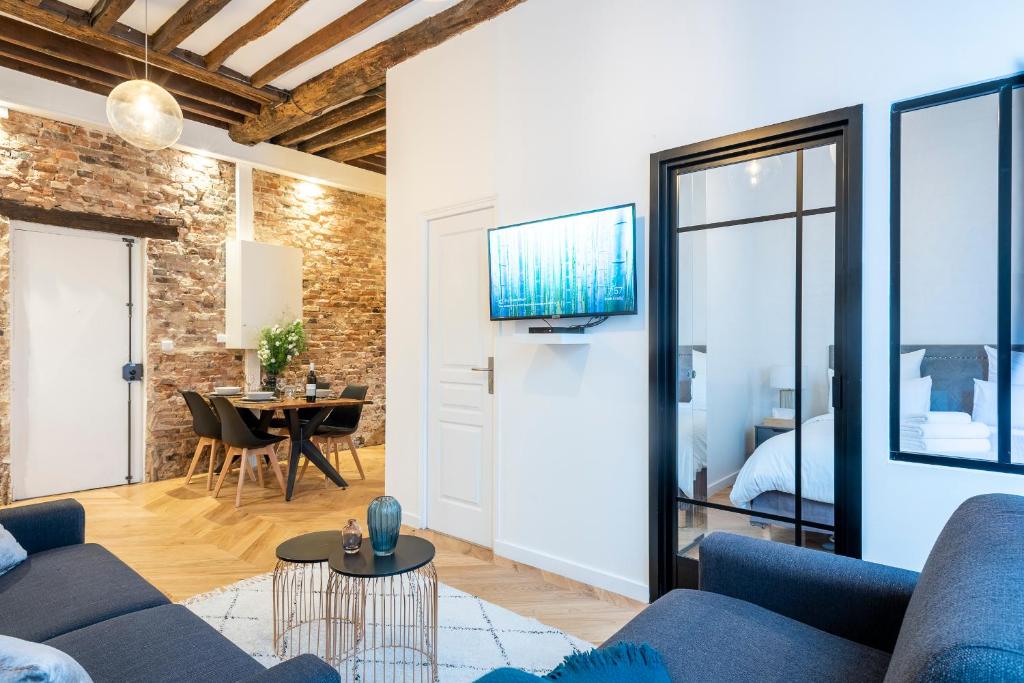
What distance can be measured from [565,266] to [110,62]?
169 inches

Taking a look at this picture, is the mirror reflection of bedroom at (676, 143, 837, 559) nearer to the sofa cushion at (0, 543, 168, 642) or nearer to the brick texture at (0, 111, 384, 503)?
the sofa cushion at (0, 543, 168, 642)

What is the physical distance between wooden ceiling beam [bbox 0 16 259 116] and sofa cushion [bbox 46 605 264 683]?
4.74 meters

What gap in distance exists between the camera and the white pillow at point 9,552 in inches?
79.5

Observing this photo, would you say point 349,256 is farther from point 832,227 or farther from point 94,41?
Result: point 832,227

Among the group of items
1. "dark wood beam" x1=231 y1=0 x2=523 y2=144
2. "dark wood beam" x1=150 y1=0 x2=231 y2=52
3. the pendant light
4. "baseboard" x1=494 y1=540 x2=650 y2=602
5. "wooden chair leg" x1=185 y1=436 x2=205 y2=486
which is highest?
"dark wood beam" x1=150 y1=0 x2=231 y2=52

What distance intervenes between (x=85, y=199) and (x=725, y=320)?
548 centimetres

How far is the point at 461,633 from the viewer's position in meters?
2.67

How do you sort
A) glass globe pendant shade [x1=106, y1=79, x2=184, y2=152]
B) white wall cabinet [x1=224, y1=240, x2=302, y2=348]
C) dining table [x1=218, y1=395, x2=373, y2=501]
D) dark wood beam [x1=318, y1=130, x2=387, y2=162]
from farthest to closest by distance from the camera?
dark wood beam [x1=318, y1=130, x2=387, y2=162] < white wall cabinet [x1=224, y1=240, x2=302, y2=348] < dining table [x1=218, y1=395, x2=373, y2=501] < glass globe pendant shade [x1=106, y1=79, x2=184, y2=152]

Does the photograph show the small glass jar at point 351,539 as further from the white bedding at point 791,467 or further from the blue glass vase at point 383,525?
the white bedding at point 791,467

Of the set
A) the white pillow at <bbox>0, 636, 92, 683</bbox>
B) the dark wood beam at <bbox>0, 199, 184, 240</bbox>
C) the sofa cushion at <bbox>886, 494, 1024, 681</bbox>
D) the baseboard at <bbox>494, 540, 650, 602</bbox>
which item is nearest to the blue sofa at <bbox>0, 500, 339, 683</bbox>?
the white pillow at <bbox>0, 636, 92, 683</bbox>

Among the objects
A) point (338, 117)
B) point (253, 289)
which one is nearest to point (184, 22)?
point (338, 117)

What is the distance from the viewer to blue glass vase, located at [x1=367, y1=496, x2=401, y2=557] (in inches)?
88.7

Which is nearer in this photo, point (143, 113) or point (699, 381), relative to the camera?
point (699, 381)

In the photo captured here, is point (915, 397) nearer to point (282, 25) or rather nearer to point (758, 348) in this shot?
point (758, 348)
